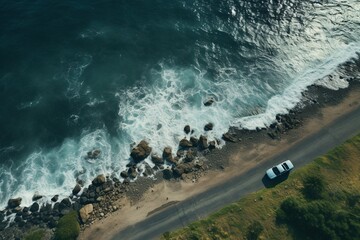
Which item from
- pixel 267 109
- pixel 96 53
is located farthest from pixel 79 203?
pixel 267 109

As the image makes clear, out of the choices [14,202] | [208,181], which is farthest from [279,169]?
[14,202]

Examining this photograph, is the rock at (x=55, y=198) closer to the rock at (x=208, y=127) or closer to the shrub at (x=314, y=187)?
the rock at (x=208, y=127)

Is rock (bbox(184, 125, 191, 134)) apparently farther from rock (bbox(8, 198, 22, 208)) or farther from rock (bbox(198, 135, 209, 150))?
rock (bbox(8, 198, 22, 208))

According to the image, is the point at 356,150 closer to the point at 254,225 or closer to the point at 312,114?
the point at 312,114

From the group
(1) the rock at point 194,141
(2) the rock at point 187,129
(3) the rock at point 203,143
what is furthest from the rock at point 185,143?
(2) the rock at point 187,129

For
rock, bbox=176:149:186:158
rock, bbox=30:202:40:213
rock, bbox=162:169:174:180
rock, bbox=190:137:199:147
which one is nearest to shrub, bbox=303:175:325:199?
rock, bbox=190:137:199:147

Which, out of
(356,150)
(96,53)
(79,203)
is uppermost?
(356,150)
